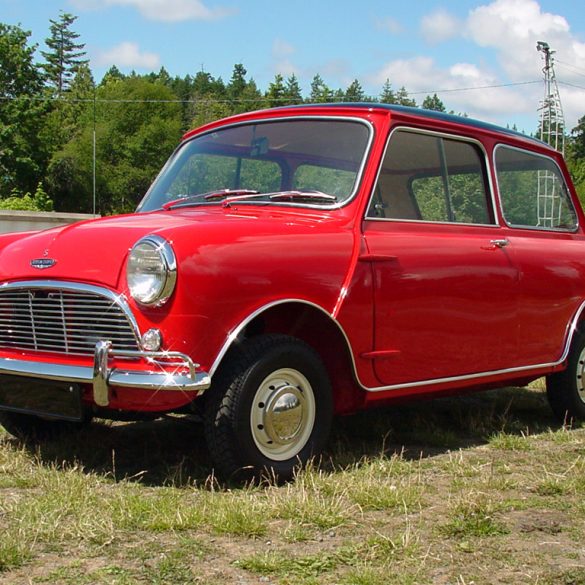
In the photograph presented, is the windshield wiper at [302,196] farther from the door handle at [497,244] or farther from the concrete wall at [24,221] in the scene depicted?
the concrete wall at [24,221]

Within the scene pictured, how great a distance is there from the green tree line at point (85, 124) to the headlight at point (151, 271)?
130 feet

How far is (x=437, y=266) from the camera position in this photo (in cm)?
481

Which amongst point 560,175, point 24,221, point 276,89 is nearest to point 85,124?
point 276,89

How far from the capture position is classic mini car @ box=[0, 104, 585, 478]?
3803 millimetres

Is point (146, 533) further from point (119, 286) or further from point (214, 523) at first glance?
point (119, 286)

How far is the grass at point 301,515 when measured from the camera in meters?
2.99

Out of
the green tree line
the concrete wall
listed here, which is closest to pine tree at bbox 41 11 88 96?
the green tree line

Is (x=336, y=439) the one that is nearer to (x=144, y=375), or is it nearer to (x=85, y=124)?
(x=144, y=375)

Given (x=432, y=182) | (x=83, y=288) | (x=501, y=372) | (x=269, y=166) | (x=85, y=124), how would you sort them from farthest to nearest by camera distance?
(x=85, y=124), (x=501, y=372), (x=432, y=182), (x=269, y=166), (x=83, y=288)

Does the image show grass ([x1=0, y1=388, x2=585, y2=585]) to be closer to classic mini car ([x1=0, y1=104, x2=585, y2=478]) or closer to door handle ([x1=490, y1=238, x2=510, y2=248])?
classic mini car ([x1=0, y1=104, x2=585, y2=478])

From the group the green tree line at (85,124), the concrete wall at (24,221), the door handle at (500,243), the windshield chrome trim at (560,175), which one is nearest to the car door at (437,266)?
the door handle at (500,243)

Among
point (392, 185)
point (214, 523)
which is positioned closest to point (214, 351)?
point (214, 523)

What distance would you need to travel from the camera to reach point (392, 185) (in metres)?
4.83

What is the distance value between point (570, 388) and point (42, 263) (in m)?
3.55
